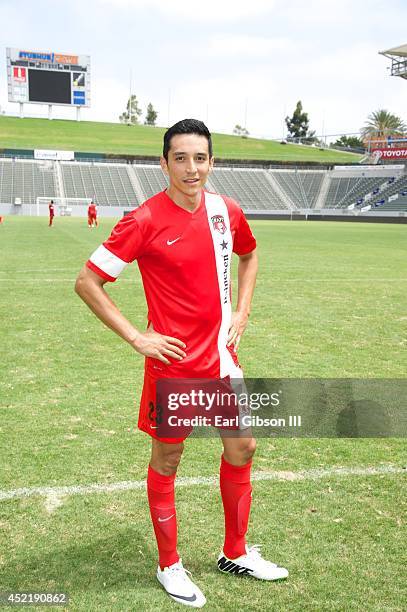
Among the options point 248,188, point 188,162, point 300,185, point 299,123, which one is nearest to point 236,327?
point 188,162

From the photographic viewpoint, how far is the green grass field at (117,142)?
249ft

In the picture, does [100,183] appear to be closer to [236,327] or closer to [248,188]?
[248,188]

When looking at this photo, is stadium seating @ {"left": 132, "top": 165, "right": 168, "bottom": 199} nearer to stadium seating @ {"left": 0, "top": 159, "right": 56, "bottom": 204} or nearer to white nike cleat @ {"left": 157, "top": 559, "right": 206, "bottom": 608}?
stadium seating @ {"left": 0, "top": 159, "right": 56, "bottom": 204}

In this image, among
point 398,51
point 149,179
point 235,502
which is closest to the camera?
point 235,502

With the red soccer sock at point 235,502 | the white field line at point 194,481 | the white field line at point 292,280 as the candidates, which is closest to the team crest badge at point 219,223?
the red soccer sock at point 235,502

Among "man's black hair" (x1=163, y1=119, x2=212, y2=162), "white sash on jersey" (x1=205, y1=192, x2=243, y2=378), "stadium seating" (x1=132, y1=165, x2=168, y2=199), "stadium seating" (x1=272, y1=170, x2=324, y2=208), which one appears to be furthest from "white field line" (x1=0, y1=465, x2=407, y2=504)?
"stadium seating" (x1=272, y1=170, x2=324, y2=208)

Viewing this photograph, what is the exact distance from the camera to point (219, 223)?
2777 millimetres

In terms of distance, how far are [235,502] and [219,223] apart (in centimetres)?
146

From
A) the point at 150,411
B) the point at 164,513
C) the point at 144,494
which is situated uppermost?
A: the point at 150,411

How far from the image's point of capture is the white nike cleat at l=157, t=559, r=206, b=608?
8.87 ft

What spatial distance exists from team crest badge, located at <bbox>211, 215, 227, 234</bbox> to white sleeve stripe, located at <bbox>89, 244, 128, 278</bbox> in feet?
1.71

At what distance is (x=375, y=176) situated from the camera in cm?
6662

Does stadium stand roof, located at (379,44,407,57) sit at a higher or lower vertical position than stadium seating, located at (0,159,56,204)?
higher

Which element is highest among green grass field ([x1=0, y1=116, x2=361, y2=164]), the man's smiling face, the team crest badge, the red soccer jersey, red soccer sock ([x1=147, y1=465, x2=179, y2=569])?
green grass field ([x1=0, y1=116, x2=361, y2=164])
